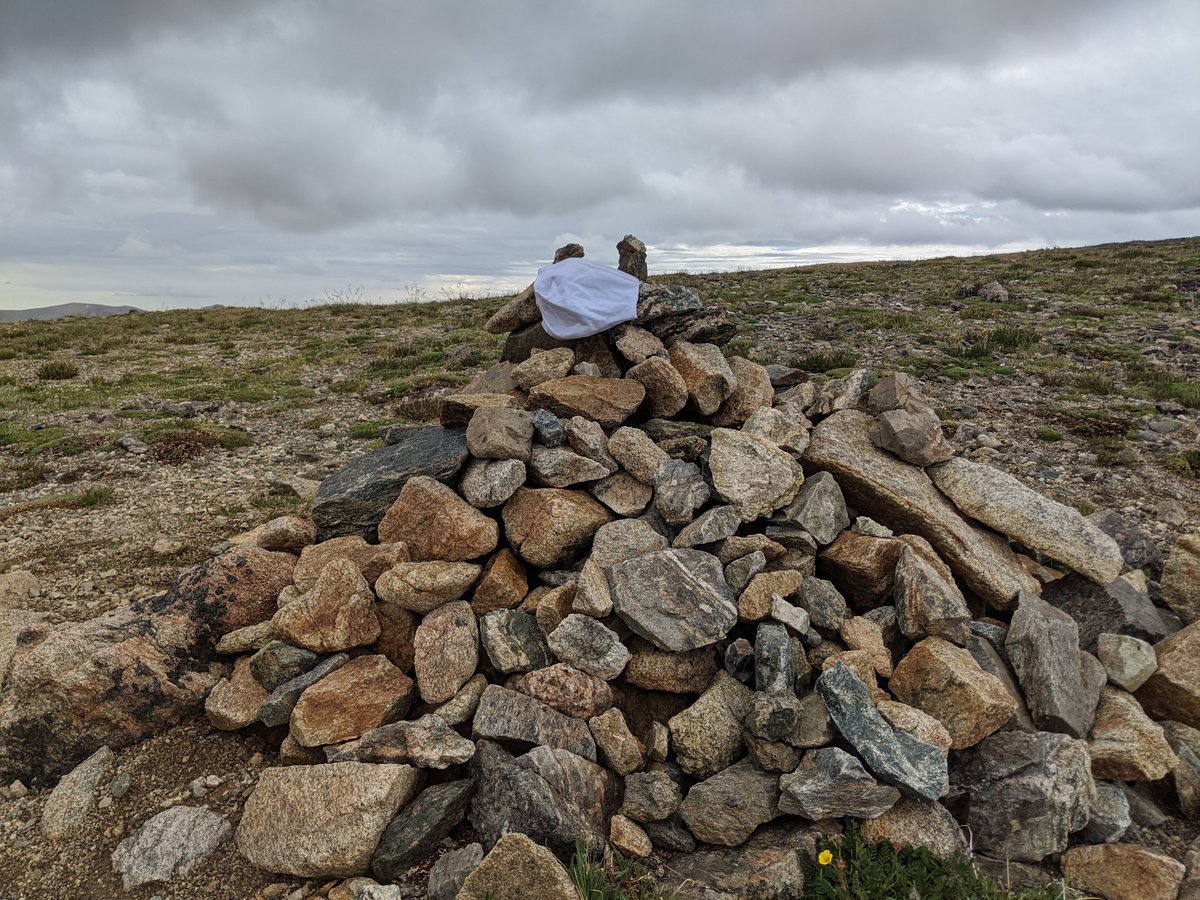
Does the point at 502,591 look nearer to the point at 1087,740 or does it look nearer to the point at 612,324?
the point at 612,324

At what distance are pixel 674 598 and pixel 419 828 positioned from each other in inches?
108

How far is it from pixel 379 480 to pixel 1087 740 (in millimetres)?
7539

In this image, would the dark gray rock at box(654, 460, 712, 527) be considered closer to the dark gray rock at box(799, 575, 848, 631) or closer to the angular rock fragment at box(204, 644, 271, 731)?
the dark gray rock at box(799, 575, 848, 631)

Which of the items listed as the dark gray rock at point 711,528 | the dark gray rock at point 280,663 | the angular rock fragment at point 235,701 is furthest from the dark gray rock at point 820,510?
the angular rock fragment at point 235,701

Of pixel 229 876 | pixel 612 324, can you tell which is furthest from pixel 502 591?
pixel 612 324

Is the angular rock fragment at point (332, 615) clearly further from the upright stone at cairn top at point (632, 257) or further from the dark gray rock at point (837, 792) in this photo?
the upright stone at cairn top at point (632, 257)

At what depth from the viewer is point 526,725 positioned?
5.52 metres

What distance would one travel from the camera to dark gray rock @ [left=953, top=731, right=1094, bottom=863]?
4.86 metres

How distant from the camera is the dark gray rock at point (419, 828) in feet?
16.0

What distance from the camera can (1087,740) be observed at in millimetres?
5613

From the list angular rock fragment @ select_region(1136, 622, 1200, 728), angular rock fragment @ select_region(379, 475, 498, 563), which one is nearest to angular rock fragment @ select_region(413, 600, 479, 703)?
angular rock fragment @ select_region(379, 475, 498, 563)

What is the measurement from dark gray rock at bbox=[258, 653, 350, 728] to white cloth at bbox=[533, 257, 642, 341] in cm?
531

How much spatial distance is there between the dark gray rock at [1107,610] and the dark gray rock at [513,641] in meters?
5.54

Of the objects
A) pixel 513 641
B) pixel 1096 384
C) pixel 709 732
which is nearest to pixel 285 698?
pixel 513 641
